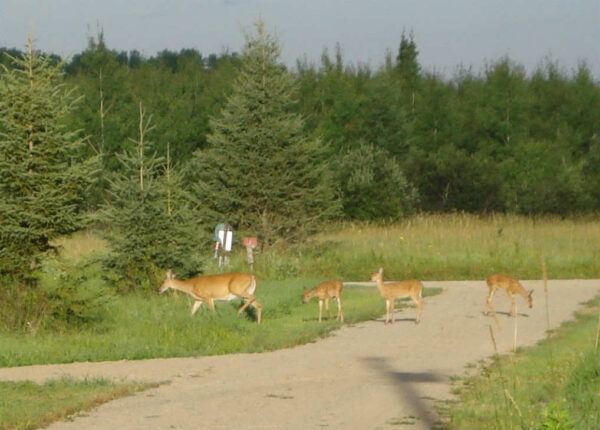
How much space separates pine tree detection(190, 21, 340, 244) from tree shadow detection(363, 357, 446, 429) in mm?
18092

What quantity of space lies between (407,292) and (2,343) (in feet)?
22.8

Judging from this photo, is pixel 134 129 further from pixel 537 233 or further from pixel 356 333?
pixel 356 333

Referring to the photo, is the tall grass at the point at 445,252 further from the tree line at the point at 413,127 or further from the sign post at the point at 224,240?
the tree line at the point at 413,127

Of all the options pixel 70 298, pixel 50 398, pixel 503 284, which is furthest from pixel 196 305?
pixel 50 398

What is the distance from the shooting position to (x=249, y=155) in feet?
106

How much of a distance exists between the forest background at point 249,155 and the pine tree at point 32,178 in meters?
0.02

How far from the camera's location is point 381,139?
200 ft

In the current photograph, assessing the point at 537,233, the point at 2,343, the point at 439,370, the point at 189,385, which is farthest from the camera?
the point at 537,233

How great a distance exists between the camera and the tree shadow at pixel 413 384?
10594 mm

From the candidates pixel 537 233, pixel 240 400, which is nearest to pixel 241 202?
pixel 537 233

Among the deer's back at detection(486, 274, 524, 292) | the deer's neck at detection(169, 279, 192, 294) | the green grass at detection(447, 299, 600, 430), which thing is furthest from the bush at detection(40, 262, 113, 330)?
the deer's back at detection(486, 274, 524, 292)

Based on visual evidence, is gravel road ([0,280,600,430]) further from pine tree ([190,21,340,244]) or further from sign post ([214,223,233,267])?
pine tree ([190,21,340,244])

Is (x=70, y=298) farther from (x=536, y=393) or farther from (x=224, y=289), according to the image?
(x=536, y=393)

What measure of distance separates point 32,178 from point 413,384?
8.12 meters
